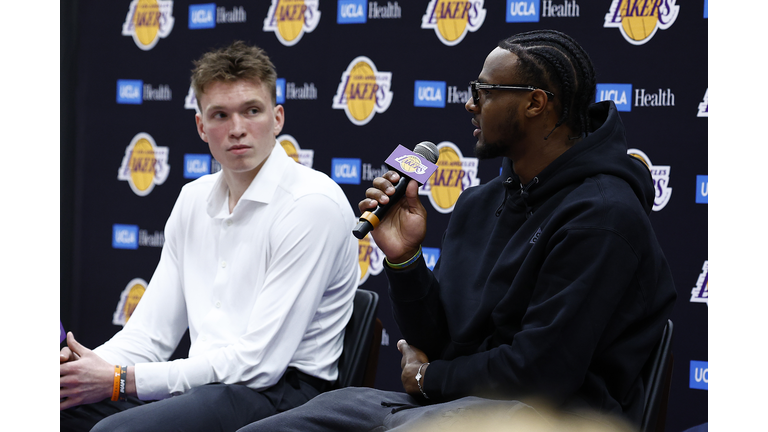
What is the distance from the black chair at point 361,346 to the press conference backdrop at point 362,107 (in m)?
1.44

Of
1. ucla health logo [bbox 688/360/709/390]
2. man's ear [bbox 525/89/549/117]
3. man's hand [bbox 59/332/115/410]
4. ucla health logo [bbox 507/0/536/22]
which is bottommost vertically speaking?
ucla health logo [bbox 688/360/709/390]

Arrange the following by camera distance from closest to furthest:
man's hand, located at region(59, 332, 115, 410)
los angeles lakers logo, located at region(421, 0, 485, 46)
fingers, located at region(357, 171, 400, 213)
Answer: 1. fingers, located at region(357, 171, 400, 213)
2. man's hand, located at region(59, 332, 115, 410)
3. los angeles lakers logo, located at region(421, 0, 485, 46)

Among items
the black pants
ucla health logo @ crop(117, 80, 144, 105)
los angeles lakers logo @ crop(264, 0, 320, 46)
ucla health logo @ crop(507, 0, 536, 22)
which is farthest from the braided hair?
ucla health logo @ crop(117, 80, 144, 105)

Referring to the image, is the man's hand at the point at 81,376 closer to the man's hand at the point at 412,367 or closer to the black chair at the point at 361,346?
the black chair at the point at 361,346

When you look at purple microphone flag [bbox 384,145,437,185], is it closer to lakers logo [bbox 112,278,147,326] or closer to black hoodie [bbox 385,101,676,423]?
black hoodie [bbox 385,101,676,423]

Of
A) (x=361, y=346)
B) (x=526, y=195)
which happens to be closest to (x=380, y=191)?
(x=526, y=195)

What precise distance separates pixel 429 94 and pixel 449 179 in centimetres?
47

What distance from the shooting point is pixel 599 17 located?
3.07 m

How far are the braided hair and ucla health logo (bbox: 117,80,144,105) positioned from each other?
2965mm

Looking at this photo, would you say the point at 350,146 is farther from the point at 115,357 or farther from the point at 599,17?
the point at 115,357

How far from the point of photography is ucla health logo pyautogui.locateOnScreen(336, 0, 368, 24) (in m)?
3.46

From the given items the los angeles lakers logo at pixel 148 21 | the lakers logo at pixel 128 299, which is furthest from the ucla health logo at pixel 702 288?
the los angeles lakers logo at pixel 148 21

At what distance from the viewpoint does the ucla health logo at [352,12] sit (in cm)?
346

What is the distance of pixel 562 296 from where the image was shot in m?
1.31
